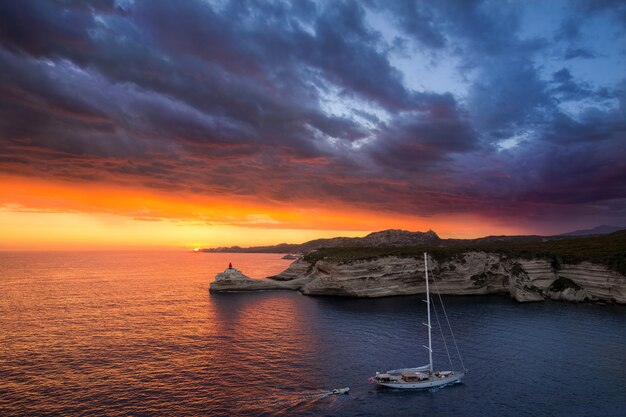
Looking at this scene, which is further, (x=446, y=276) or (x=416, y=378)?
(x=446, y=276)

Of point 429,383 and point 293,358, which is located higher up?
point 293,358

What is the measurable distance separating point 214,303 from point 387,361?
60106 millimetres

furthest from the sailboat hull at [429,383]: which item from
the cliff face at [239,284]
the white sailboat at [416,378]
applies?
the cliff face at [239,284]

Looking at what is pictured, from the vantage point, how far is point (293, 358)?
50.8 m

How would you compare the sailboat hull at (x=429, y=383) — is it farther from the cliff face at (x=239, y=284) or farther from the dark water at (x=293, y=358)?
the cliff face at (x=239, y=284)

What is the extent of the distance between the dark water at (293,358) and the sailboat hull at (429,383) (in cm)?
77

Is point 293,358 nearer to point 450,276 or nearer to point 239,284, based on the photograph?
point 450,276

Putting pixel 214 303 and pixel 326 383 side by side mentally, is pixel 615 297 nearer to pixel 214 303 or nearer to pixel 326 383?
pixel 326 383

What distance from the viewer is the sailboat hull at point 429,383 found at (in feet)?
134

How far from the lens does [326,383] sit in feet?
139

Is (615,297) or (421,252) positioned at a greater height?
(421,252)

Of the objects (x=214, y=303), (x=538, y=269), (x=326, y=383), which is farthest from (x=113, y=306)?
(x=538, y=269)

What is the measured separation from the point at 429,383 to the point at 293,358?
18.3m

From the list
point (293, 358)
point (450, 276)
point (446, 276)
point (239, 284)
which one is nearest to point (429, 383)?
point (293, 358)
